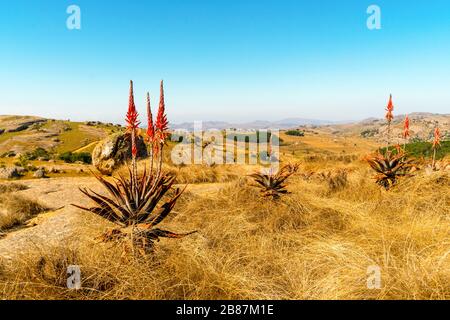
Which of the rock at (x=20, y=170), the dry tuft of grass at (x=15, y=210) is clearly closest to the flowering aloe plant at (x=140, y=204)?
the dry tuft of grass at (x=15, y=210)

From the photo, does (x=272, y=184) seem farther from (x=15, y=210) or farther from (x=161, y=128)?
(x=15, y=210)

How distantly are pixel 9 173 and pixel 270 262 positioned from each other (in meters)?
15.0

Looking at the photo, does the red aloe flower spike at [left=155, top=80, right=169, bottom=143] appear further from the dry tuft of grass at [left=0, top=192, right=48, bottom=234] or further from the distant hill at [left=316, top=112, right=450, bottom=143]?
the distant hill at [left=316, top=112, right=450, bottom=143]

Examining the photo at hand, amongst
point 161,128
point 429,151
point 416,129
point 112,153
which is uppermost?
point 161,128

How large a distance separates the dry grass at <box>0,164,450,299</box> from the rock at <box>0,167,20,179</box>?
12.2 meters

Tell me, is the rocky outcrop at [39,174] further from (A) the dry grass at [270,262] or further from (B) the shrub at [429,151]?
(B) the shrub at [429,151]

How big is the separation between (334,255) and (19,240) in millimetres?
5661

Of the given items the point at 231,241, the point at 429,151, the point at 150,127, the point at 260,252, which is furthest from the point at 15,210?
the point at 429,151

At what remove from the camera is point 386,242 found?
482 cm

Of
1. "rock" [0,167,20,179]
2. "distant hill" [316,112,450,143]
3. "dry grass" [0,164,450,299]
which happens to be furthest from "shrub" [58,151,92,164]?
"distant hill" [316,112,450,143]

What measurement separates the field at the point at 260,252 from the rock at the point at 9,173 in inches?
305

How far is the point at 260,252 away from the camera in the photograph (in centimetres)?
465
